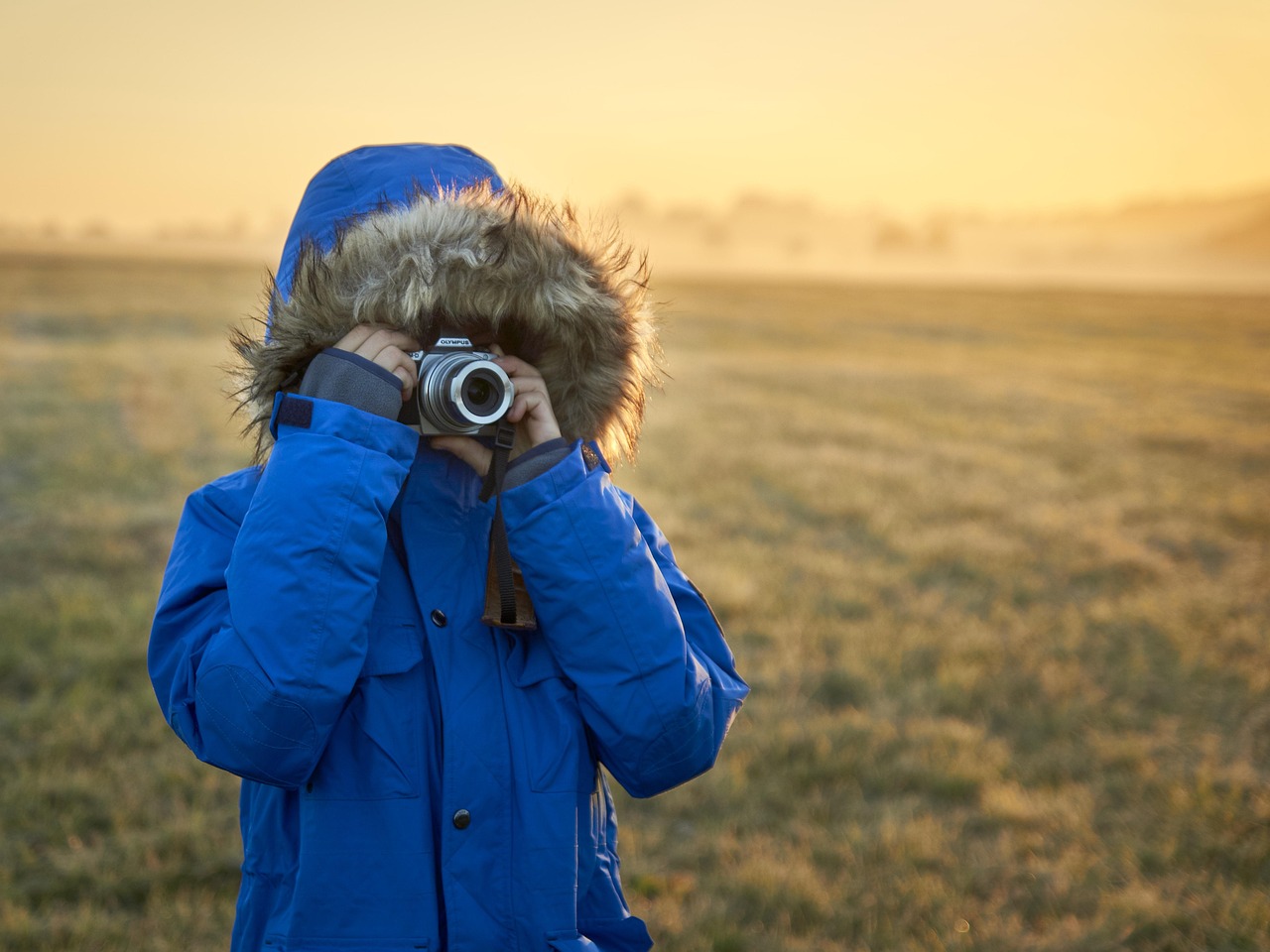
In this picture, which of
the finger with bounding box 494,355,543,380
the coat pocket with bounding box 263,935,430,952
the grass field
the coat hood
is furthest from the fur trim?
the coat pocket with bounding box 263,935,430,952

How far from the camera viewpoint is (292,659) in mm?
1513

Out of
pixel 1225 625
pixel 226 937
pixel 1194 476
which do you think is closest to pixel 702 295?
pixel 1194 476

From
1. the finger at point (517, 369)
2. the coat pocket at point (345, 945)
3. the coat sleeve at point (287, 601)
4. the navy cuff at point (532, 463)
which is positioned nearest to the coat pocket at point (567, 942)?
the coat pocket at point (345, 945)

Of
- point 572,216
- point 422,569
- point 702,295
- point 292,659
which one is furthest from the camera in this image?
point 702,295

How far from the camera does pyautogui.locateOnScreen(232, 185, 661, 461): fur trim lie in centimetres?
174

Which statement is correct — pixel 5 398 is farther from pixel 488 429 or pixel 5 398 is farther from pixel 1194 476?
pixel 1194 476

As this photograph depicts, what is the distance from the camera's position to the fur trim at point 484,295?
1.74 m

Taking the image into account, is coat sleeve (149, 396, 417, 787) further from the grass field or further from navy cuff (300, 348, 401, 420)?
the grass field

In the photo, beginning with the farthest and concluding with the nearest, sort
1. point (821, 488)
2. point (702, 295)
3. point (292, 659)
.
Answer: point (702, 295) → point (821, 488) → point (292, 659)

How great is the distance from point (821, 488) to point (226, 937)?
293 inches

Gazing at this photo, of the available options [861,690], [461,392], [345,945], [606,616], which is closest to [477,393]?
[461,392]

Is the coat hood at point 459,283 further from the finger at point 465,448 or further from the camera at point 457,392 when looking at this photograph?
the finger at point 465,448

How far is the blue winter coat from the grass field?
1.02 m

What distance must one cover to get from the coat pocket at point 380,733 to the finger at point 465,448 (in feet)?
1.10
